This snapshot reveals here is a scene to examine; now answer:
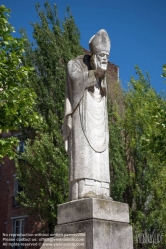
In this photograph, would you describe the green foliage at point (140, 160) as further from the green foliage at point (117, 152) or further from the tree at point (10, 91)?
the tree at point (10, 91)

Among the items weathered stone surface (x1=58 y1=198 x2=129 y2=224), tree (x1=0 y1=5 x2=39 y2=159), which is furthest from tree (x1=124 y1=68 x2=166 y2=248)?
weathered stone surface (x1=58 y1=198 x2=129 y2=224)

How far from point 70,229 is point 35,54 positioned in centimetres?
1540

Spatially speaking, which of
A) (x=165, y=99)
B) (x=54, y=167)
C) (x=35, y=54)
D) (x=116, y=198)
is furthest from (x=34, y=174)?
(x=165, y=99)

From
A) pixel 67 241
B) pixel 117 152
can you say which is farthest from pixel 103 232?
pixel 117 152

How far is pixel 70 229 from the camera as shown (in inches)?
226

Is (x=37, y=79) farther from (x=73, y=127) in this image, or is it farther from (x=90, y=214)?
(x=90, y=214)

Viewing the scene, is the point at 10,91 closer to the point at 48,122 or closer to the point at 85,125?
the point at 48,122

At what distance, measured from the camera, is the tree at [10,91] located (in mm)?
12656

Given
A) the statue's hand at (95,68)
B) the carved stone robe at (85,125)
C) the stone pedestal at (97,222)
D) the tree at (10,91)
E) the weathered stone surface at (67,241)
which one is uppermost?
the tree at (10,91)

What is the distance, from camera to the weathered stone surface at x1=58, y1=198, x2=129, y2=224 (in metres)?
5.57

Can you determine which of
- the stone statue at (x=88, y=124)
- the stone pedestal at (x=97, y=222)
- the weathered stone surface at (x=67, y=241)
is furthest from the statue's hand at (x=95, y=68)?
the weathered stone surface at (x=67, y=241)

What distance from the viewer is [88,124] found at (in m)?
6.46

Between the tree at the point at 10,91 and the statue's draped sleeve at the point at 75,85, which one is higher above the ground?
the tree at the point at 10,91

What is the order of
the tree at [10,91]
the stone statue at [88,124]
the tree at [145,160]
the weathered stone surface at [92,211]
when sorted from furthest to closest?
1. the tree at [145,160]
2. the tree at [10,91]
3. the stone statue at [88,124]
4. the weathered stone surface at [92,211]
